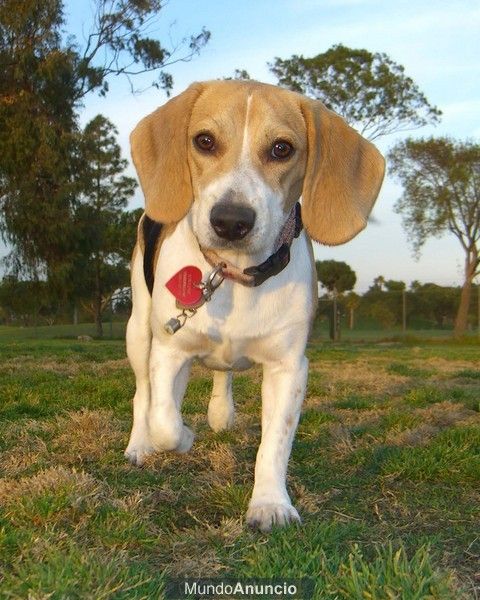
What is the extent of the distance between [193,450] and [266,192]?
181cm

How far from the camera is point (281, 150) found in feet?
11.1

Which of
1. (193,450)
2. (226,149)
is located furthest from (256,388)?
(226,149)

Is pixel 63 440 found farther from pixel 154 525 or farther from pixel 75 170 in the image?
pixel 75 170

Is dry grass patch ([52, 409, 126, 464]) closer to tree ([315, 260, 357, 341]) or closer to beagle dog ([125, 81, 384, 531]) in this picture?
beagle dog ([125, 81, 384, 531])

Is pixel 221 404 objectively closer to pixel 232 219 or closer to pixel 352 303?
pixel 232 219

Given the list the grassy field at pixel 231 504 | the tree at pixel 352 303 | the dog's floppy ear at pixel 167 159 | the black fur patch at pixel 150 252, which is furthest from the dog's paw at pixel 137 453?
the tree at pixel 352 303

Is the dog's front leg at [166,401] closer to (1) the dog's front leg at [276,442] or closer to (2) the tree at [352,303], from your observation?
(1) the dog's front leg at [276,442]

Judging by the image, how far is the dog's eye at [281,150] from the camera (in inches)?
132

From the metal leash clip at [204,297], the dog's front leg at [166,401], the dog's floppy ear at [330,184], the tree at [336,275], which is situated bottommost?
the dog's front leg at [166,401]

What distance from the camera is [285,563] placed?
7.75ft

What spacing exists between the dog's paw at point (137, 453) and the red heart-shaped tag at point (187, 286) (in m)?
1.10

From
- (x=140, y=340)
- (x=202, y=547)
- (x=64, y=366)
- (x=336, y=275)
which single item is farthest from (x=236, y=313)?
(x=336, y=275)

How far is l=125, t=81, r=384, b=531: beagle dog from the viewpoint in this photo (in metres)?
3.34

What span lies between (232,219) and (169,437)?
3.91 feet
